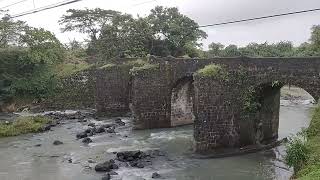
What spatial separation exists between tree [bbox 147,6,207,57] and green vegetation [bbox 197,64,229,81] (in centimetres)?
1716

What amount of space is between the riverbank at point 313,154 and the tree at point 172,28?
24573 mm

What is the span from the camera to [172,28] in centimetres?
3850

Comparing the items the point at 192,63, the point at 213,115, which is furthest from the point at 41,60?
the point at 213,115

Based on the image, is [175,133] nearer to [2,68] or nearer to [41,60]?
[41,60]

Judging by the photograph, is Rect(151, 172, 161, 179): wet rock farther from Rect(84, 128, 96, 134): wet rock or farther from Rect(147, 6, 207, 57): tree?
Rect(147, 6, 207, 57): tree

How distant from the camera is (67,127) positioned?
3005 centimetres

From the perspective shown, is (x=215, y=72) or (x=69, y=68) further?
(x=69, y=68)

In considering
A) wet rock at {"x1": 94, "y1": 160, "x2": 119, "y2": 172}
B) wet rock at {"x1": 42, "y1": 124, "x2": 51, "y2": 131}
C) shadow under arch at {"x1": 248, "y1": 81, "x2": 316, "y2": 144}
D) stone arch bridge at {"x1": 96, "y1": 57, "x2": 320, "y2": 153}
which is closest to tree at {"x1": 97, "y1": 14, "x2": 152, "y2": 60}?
wet rock at {"x1": 42, "y1": 124, "x2": 51, "y2": 131}

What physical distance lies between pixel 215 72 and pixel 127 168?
6423mm

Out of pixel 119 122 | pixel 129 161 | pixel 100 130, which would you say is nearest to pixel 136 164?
pixel 129 161

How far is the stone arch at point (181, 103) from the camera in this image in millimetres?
28492

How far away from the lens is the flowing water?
18578 mm

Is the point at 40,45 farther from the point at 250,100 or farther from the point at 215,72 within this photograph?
the point at 250,100

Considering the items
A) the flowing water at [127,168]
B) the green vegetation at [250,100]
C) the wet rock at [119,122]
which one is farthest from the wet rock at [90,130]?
the green vegetation at [250,100]
